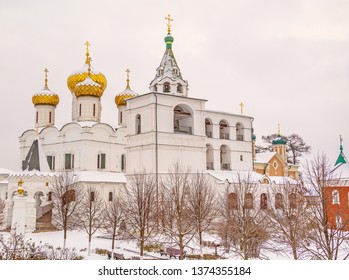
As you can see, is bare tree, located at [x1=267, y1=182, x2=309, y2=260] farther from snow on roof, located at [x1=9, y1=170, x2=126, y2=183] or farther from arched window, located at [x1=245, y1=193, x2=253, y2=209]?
snow on roof, located at [x1=9, y1=170, x2=126, y2=183]

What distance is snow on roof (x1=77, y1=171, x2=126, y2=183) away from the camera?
2004cm

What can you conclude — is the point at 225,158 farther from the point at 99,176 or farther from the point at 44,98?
the point at 44,98

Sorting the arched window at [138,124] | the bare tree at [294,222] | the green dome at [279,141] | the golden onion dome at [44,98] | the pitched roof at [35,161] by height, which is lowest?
the bare tree at [294,222]

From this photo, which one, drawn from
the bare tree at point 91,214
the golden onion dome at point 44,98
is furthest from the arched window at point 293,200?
the golden onion dome at point 44,98

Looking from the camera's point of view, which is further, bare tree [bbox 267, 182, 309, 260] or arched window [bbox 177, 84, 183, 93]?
arched window [bbox 177, 84, 183, 93]

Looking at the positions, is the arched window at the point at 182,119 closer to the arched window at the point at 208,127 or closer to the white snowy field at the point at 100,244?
the arched window at the point at 208,127

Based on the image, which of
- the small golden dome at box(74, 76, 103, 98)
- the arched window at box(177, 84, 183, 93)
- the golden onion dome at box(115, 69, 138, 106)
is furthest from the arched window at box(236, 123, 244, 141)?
the small golden dome at box(74, 76, 103, 98)

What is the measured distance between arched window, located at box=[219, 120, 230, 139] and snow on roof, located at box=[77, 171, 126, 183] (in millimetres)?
5697

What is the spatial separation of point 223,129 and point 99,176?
6.95 meters

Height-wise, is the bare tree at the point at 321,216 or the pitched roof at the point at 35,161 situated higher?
the pitched roof at the point at 35,161

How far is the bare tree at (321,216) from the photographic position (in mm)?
8078

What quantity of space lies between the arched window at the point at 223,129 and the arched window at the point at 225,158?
21.8 inches

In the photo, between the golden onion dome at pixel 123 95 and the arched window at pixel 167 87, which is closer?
the arched window at pixel 167 87

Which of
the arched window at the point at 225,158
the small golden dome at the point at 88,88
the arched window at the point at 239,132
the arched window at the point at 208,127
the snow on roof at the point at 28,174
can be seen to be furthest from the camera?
the small golden dome at the point at 88,88
